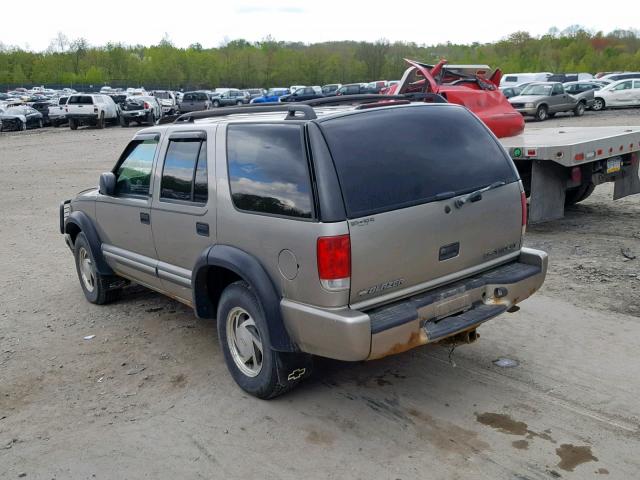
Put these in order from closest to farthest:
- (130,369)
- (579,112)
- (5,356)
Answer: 1. (130,369)
2. (5,356)
3. (579,112)

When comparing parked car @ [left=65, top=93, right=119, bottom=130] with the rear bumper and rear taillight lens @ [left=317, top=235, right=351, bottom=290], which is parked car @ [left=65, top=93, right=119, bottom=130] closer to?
the rear bumper

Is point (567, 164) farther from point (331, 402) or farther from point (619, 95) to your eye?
point (619, 95)

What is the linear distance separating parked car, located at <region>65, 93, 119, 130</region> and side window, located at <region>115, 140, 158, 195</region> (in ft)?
99.3

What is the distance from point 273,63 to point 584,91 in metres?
81.7

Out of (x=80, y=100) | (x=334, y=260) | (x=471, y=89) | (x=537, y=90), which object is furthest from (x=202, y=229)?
A: (x=80, y=100)

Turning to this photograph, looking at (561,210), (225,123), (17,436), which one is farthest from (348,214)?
(561,210)

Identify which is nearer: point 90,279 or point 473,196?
point 473,196

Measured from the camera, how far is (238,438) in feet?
13.2

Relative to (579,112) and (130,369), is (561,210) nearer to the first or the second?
(130,369)

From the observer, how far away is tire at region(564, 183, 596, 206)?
388 inches

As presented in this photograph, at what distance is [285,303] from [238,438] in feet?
2.85

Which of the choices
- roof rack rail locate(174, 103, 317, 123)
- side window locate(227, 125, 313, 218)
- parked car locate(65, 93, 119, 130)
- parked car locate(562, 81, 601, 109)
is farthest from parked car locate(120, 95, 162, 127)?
side window locate(227, 125, 313, 218)

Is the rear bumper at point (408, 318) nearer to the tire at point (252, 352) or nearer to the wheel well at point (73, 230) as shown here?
the tire at point (252, 352)

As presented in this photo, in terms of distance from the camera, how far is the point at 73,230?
6.98 metres
